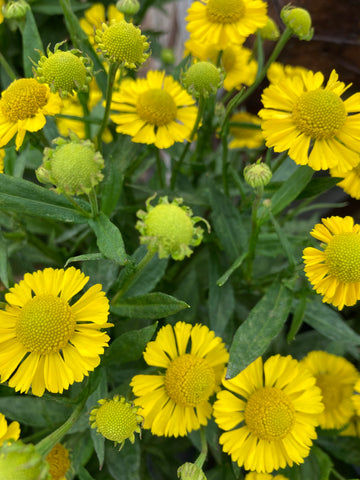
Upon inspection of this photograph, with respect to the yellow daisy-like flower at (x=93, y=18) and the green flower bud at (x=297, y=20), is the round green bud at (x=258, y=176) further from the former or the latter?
the yellow daisy-like flower at (x=93, y=18)

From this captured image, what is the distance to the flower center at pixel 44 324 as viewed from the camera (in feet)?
1.99

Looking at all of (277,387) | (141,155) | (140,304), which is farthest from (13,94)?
(277,387)

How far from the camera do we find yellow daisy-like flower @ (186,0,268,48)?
0.80m

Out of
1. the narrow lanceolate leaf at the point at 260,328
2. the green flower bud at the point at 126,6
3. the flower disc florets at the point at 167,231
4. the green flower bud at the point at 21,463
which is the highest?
the green flower bud at the point at 126,6

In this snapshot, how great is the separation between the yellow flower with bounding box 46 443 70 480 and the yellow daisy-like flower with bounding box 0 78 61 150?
1.50 ft

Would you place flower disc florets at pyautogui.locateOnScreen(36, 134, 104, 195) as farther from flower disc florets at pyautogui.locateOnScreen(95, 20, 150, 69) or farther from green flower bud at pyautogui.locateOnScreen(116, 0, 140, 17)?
green flower bud at pyautogui.locateOnScreen(116, 0, 140, 17)

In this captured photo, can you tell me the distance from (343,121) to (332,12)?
→ 0.64m

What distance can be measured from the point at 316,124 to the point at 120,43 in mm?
312

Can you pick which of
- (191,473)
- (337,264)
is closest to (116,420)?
(191,473)

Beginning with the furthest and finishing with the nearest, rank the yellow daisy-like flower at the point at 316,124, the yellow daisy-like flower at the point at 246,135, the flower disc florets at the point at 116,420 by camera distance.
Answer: the yellow daisy-like flower at the point at 246,135 → the yellow daisy-like flower at the point at 316,124 → the flower disc florets at the point at 116,420

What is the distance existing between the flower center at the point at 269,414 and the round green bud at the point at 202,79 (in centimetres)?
49

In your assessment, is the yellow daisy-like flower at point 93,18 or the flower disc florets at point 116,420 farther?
the yellow daisy-like flower at point 93,18

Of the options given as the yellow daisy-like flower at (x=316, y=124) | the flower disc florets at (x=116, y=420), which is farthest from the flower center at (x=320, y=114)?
the flower disc florets at (x=116, y=420)

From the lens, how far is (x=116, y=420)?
1.97 feet
